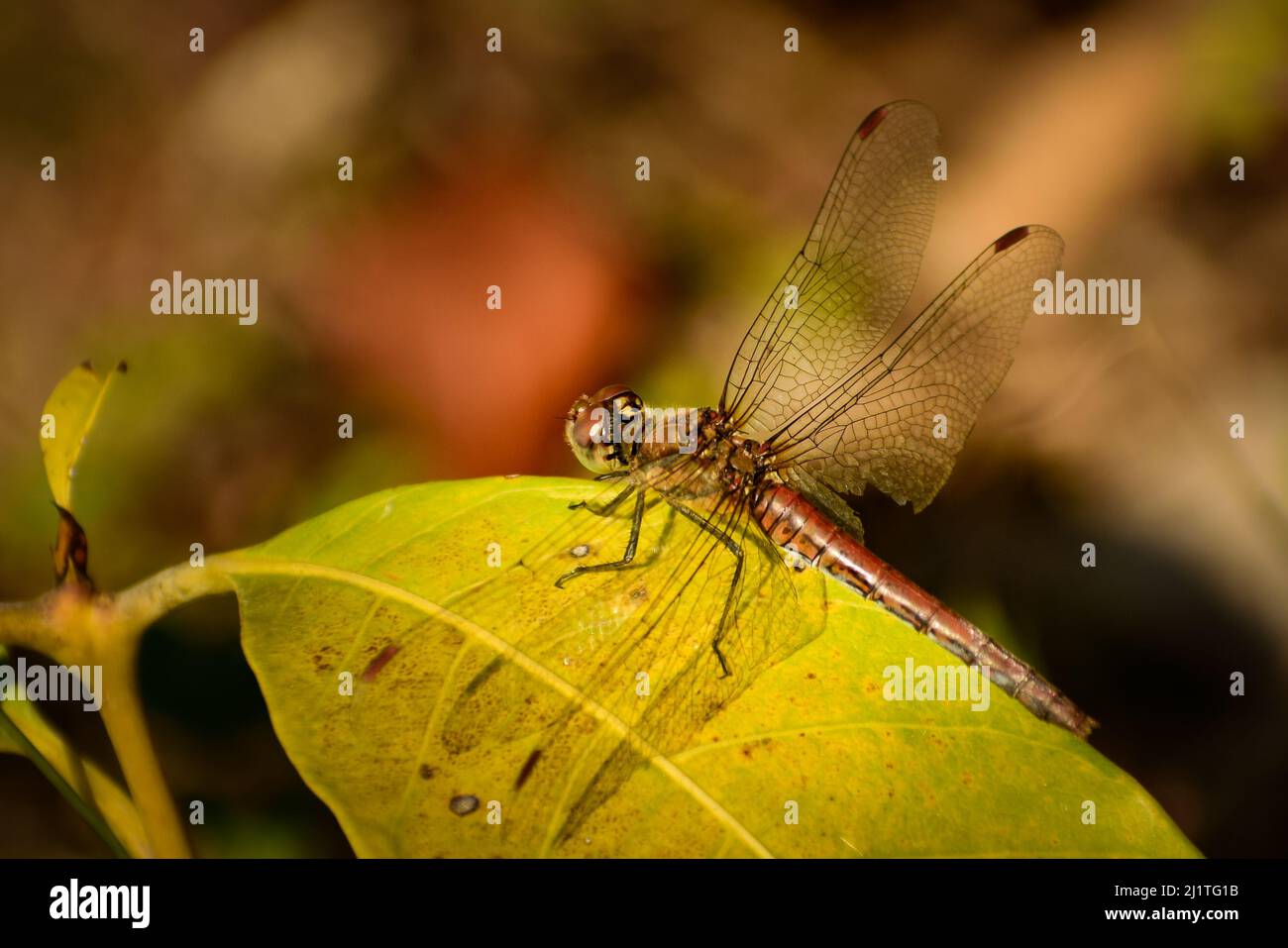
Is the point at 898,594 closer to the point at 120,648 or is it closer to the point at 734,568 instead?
the point at 734,568

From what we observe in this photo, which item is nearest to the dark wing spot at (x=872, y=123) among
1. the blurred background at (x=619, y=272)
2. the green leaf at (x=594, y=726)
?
the blurred background at (x=619, y=272)

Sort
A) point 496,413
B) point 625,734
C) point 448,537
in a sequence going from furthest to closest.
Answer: point 496,413 → point 448,537 → point 625,734

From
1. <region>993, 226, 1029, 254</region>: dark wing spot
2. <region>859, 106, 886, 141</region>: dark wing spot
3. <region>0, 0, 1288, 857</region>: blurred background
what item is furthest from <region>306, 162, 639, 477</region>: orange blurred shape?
<region>993, 226, 1029, 254</region>: dark wing spot

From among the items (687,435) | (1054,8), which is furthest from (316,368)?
(1054,8)

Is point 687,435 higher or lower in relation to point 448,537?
higher

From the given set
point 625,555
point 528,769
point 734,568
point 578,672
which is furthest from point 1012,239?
point 528,769

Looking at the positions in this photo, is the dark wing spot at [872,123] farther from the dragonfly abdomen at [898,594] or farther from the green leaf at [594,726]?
the green leaf at [594,726]

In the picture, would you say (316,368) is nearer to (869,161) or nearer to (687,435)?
(687,435)
